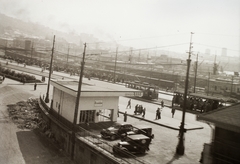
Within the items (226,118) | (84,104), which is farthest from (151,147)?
(226,118)

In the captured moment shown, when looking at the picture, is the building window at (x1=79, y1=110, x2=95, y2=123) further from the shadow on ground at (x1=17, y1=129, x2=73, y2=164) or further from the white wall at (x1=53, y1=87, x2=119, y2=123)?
the shadow on ground at (x1=17, y1=129, x2=73, y2=164)

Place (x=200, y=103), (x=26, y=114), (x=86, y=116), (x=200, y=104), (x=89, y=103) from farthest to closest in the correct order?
(x=200, y=103), (x=200, y=104), (x=26, y=114), (x=86, y=116), (x=89, y=103)

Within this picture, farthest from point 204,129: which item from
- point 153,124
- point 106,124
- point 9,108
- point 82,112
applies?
point 9,108

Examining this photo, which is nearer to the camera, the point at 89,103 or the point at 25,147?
the point at 25,147

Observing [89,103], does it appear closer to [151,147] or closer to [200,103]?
[151,147]

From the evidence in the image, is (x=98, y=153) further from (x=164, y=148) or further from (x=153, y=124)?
(x=153, y=124)

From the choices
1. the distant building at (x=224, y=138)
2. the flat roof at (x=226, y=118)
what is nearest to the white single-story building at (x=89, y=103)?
the flat roof at (x=226, y=118)
